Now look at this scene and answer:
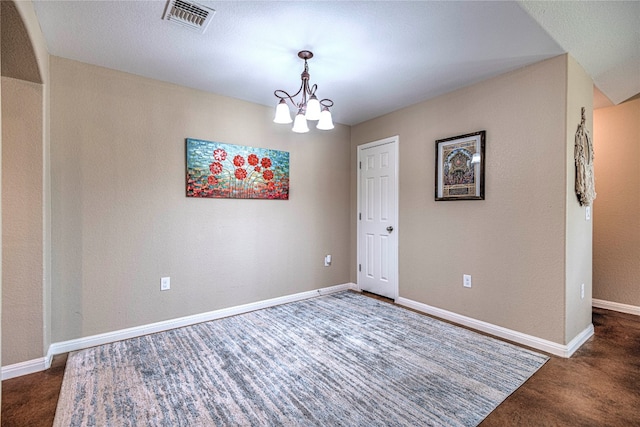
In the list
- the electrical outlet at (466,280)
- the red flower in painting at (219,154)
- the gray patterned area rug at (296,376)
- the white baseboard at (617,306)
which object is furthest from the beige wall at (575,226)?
the red flower in painting at (219,154)

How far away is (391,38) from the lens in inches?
90.1

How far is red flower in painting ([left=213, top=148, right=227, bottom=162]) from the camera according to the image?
3.27 m

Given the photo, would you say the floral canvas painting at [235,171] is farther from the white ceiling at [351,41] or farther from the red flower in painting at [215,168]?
the white ceiling at [351,41]

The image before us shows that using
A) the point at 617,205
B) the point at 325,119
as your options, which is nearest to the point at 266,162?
the point at 325,119

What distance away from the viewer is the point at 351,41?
7.65ft

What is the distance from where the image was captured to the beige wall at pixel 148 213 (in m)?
2.61

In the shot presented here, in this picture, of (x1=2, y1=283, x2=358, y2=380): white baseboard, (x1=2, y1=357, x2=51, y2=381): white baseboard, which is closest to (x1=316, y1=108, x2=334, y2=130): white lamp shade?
(x1=2, y1=283, x2=358, y2=380): white baseboard

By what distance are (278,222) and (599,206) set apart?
3.74 metres

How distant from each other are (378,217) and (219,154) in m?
2.04

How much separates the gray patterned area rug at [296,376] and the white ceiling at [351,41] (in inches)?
91.6

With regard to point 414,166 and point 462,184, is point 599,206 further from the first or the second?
point 414,166

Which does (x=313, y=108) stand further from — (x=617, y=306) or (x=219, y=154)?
(x=617, y=306)

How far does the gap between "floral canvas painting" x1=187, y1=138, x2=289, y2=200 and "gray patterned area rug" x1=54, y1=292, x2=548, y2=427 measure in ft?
4.42

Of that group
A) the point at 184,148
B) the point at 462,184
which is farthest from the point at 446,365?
the point at 184,148
